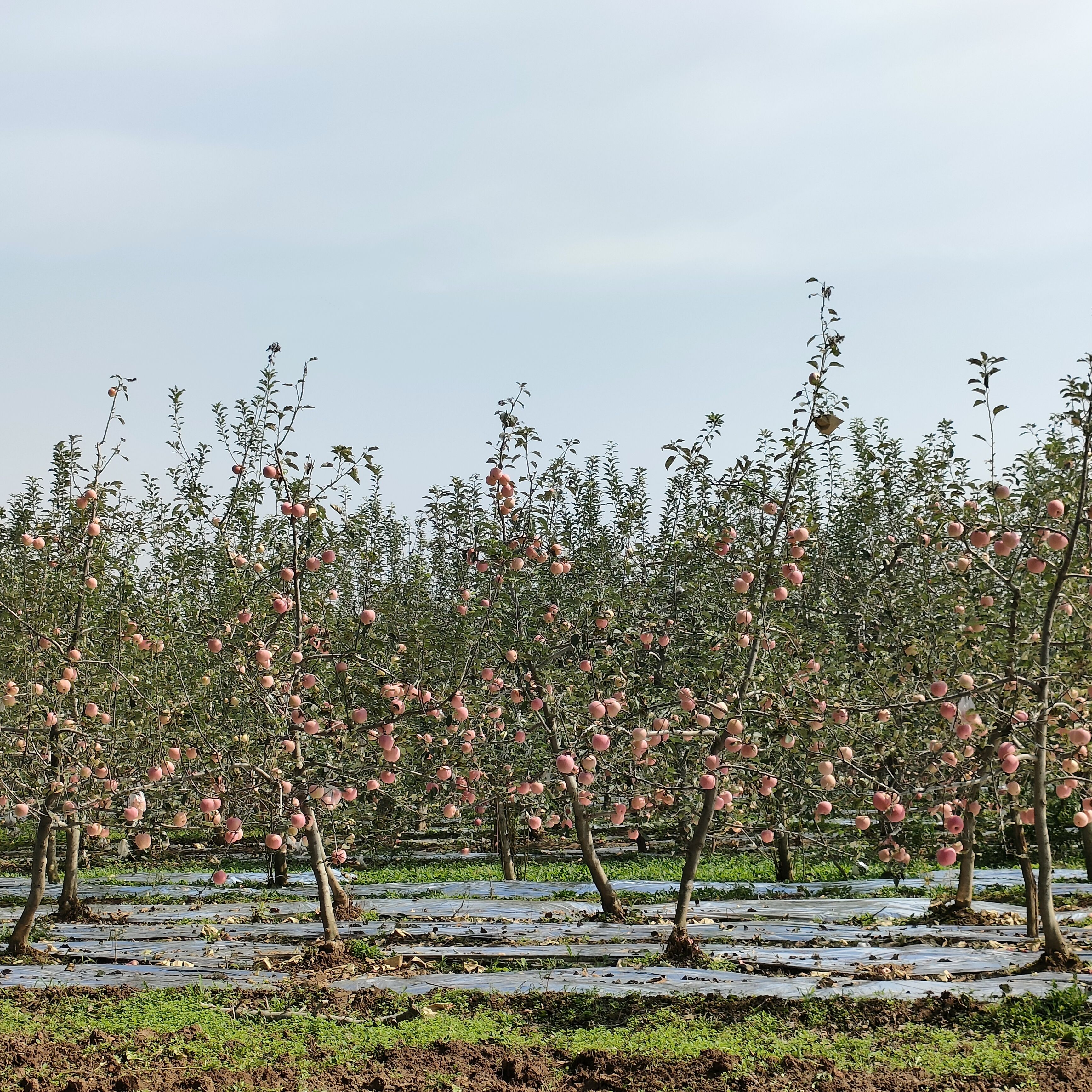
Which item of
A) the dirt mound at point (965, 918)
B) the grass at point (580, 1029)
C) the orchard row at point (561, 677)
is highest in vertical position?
the orchard row at point (561, 677)

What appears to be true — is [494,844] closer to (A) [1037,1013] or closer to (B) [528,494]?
(B) [528,494]

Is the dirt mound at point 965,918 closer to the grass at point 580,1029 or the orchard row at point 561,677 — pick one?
the orchard row at point 561,677

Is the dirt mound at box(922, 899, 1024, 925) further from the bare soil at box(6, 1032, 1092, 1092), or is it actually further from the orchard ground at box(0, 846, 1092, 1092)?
the bare soil at box(6, 1032, 1092, 1092)

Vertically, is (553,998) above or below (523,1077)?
below

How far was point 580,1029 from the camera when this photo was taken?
620 centimetres

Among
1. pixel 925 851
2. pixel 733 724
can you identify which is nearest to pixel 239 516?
pixel 733 724

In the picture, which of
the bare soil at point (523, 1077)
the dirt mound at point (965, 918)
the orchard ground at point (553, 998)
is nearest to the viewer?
the bare soil at point (523, 1077)

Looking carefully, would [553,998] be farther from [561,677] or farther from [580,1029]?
[561,677]

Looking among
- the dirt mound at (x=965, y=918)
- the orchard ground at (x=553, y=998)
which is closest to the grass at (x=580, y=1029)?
the orchard ground at (x=553, y=998)

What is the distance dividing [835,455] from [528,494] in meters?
7.72

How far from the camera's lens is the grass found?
5414 mm

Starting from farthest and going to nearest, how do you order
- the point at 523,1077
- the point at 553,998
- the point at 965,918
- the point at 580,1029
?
the point at 965,918, the point at 553,998, the point at 580,1029, the point at 523,1077

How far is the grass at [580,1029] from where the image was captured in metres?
5.41

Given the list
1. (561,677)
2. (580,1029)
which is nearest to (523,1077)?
(580,1029)
